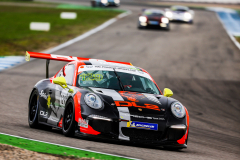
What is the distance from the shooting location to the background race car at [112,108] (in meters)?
6.12

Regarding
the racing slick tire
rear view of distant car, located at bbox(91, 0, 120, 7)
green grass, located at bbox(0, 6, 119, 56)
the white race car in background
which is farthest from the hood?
rear view of distant car, located at bbox(91, 0, 120, 7)

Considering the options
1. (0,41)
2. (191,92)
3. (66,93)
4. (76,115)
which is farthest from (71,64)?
(0,41)

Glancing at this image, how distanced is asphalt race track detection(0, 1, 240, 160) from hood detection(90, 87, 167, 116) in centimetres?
51

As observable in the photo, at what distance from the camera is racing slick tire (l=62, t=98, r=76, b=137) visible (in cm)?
625

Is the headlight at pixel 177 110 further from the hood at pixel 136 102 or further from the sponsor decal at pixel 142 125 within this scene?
the sponsor decal at pixel 142 125

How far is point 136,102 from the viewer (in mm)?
6398

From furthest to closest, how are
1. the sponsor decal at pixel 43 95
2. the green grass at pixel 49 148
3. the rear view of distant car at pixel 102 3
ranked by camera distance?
1. the rear view of distant car at pixel 102 3
2. the sponsor decal at pixel 43 95
3. the green grass at pixel 49 148

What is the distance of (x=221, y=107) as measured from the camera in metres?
11.8

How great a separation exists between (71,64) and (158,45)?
15.7 m

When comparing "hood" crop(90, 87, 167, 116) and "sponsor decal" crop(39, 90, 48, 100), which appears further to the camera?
"sponsor decal" crop(39, 90, 48, 100)

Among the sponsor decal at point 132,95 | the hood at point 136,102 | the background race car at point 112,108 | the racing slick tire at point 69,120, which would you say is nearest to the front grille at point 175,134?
the background race car at point 112,108

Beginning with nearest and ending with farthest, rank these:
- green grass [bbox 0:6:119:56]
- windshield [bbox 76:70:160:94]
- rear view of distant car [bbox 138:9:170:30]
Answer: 1. windshield [bbox 76:70:160:94]
2. green grass [bbox 0:6:119:56]
3. rear view of distant car [bbox 138:9:170:30]

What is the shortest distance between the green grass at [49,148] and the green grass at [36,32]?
46.0 ft

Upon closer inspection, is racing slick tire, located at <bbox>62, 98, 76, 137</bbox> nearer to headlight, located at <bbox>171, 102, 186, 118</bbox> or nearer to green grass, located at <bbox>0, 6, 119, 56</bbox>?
headlight, located at <bbox>171, 102, 186, 118</bbox>
